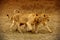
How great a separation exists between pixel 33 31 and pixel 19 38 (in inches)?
13.9

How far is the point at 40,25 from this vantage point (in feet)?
9.30

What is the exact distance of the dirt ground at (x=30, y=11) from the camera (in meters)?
2.81

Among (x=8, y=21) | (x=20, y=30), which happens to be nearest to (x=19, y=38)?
(x=20, y=30)

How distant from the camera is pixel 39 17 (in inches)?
111

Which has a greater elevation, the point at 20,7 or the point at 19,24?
the point at 20,7

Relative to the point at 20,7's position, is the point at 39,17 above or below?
below

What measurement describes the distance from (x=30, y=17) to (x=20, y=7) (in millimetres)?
327

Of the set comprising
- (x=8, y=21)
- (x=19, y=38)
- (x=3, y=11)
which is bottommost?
(x=19, y=38)

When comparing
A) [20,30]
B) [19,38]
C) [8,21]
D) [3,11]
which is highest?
[3,11]

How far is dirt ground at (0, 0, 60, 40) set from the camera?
281 centimetres

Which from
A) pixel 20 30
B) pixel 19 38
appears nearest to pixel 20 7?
pixel 20 30

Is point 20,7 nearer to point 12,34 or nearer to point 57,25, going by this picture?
point 12,34

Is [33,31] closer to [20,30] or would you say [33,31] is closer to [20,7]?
[20,30]

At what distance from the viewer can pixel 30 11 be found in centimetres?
288
